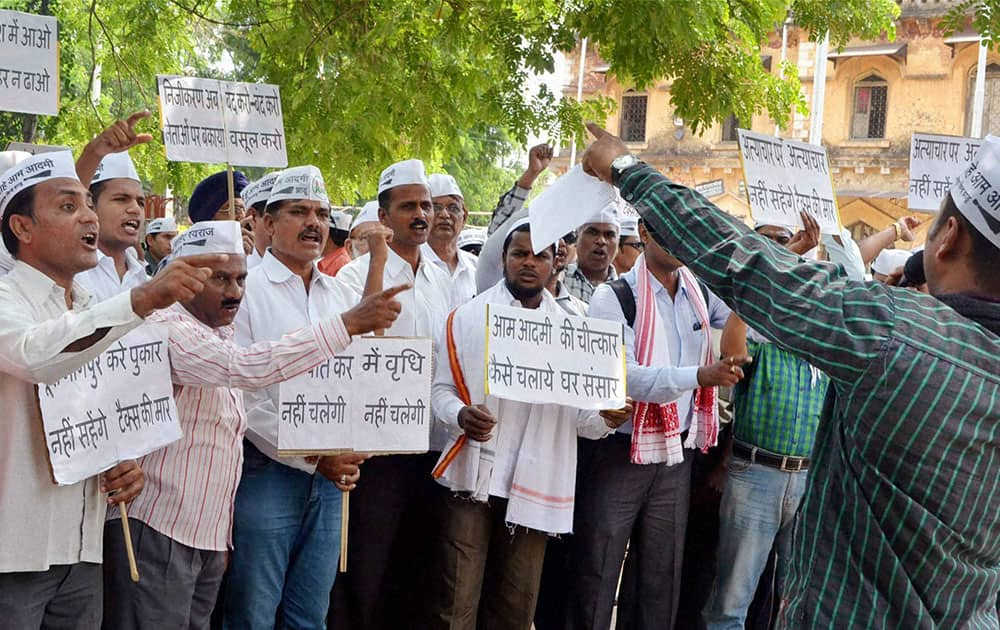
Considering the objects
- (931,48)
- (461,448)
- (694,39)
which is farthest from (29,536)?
(931,48)

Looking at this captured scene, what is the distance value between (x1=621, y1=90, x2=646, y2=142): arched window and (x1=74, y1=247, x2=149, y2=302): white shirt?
92.0 ft

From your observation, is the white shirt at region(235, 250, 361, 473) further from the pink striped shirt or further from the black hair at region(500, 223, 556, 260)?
the black hair at region(500, 223, 556, 260)

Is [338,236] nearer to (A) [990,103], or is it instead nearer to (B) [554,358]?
(B) [554,358]

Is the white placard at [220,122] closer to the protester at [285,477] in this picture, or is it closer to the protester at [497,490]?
the protester at [285,477]

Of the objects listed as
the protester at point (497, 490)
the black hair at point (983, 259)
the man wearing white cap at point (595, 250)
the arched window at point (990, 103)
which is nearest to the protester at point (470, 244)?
the man wearing white cap at point (595, 250)

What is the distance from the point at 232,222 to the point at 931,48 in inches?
1109

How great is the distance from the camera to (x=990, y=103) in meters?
28.1

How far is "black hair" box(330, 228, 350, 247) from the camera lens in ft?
25.8

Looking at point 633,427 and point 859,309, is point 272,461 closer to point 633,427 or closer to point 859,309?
point 633,427

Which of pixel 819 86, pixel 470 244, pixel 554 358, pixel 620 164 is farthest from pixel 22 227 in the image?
pixel 819 86

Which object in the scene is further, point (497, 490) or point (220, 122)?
point (220, 122)

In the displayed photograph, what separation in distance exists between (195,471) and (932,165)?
4.58m

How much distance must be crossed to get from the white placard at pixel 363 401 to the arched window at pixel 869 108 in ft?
91.4

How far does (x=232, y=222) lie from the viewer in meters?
4.59
